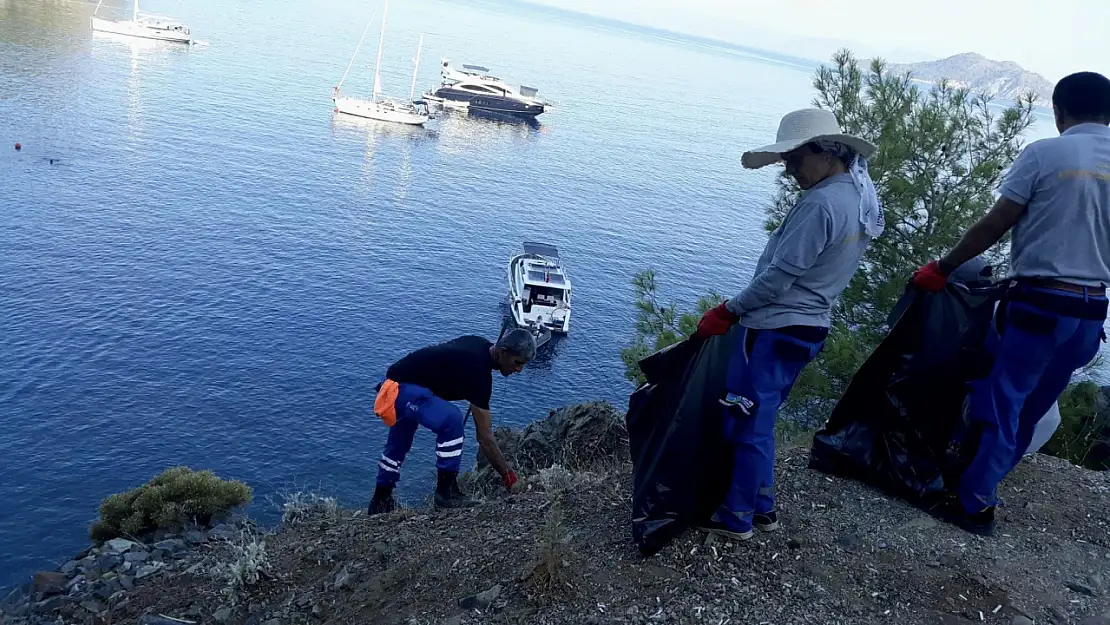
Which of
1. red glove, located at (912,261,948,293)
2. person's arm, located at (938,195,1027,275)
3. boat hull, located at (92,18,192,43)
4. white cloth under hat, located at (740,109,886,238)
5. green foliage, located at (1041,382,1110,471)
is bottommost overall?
green foliage, located at (1041,382,1110,471)

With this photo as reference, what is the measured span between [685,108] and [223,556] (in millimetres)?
103477

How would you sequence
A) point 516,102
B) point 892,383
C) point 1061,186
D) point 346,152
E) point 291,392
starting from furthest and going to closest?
point 516,102 < point 346,152 < point 291,392 < point 892,383 < point 1061,186

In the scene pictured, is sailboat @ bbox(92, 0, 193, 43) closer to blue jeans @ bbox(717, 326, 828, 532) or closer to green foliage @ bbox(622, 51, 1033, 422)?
green foliage @ bbox(622, 51, 1033, 422)

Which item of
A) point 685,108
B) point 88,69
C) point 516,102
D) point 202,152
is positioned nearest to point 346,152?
point 202,152

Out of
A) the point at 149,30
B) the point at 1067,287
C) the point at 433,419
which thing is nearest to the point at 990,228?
the point at 1067,287

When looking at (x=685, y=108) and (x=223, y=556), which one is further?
(x=685, y=108)

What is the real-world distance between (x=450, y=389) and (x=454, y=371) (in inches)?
6.4

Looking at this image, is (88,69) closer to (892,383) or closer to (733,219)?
(733,219)

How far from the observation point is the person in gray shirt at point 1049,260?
446 cm

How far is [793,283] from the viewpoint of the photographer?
14.9 ft

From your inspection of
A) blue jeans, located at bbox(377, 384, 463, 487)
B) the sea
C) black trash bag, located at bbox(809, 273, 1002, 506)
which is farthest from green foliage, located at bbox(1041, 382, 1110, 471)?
the sea

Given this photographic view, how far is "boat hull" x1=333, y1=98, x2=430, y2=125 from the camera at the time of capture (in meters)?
75.0

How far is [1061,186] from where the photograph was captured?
4.45m

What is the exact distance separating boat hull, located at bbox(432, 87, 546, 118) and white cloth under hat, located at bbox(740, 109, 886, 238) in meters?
83.1
